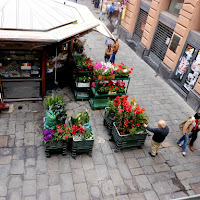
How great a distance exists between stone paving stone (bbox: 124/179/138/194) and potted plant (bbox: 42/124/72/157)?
6.39 feet

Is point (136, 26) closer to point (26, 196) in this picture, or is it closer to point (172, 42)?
point (172, 42)

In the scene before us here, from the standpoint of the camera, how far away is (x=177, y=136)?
7484 mm

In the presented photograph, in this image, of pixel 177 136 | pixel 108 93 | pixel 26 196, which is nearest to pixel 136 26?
pixel 108 93

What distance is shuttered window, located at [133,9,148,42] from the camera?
A: 13.3m

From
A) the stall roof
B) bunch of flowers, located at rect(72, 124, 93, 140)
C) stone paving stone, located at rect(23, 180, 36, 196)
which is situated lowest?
stone paving stone, located at rect(23, 180, 36, 196)

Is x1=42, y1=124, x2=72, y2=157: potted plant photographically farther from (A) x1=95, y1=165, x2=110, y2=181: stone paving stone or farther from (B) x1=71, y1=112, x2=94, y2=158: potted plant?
(A) x1=95, y1=165, x2=110, y2=181: stone paving stone

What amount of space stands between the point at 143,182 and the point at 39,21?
5.79 metres

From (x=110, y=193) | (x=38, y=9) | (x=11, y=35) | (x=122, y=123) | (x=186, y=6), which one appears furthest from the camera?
(x=186, y=6)

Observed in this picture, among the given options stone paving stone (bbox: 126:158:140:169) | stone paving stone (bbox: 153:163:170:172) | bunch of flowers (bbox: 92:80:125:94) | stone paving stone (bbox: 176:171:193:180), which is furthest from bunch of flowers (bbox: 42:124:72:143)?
stone paving stone (bbox: 176:171:193:180)

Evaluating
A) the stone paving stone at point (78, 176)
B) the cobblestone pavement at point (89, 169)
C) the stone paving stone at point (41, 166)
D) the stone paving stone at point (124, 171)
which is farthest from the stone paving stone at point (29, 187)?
the stone paving stone at point (124, 171)

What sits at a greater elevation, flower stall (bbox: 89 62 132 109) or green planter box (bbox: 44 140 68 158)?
flower stall (bbox: 89 62 132 109)

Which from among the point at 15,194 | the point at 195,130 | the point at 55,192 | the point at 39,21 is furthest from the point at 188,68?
the point at 15,194

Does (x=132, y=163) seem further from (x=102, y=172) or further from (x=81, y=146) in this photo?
(x=81, y=146)

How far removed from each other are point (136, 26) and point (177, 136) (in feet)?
30.4
